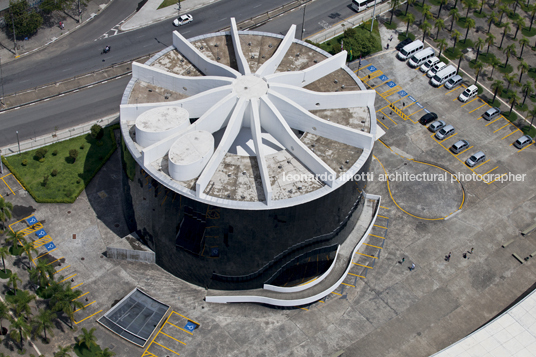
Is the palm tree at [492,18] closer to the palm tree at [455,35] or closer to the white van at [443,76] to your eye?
the palm tree at [455,35]

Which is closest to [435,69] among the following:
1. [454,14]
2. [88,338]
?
[454,14]

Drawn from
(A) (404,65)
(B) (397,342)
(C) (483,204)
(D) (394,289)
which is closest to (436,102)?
(A) (404,65)

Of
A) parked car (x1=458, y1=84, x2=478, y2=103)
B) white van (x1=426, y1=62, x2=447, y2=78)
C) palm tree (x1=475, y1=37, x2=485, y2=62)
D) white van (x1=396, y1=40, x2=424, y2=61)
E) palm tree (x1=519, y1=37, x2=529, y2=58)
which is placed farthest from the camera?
white van (x1=396, y1=40, x2=424, y2=61)

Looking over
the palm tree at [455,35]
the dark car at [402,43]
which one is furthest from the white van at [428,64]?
the palm tree at [455,35]

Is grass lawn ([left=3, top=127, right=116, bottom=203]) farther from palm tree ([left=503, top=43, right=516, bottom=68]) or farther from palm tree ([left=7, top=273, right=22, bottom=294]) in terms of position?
palm tree ([left=503, top=43, right=516, bottom=68])

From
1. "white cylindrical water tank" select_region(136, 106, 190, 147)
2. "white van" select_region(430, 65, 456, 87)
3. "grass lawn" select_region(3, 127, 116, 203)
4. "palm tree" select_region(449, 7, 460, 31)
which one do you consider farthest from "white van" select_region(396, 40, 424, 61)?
"white cylindrical water tank" select_region(136, 106, 190, 147)

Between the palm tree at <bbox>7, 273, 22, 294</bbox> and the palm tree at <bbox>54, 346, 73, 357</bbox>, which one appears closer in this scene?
the palm tree at <bbox>54, 346, 73, 357</bbox>
